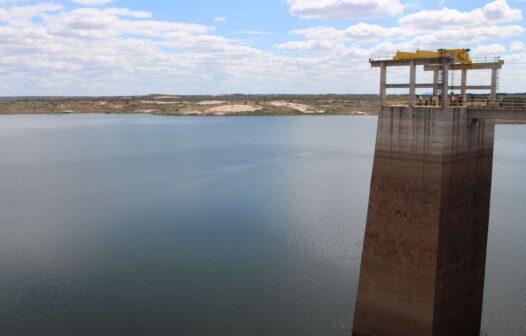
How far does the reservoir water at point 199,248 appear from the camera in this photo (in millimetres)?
25125

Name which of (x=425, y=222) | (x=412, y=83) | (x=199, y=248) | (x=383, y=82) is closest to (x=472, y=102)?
(x=412, y=83)

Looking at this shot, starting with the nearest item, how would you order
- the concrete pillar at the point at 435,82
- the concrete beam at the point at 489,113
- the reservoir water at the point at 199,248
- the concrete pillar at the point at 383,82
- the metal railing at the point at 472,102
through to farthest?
the concrete beam at the point at 489,113, the metal railing at the point at 472,102, the concrete pillar at the point at 435,82, the concrete pillar at the point at 383,82, the reservoir water at the point at 199,248

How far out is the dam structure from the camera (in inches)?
711

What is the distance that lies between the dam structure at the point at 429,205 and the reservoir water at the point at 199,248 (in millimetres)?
5194

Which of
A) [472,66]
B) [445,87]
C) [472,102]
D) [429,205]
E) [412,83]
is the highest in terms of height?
[472,66]

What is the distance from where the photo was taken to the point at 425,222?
722 inches

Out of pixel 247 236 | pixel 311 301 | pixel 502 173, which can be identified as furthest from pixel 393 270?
pixel 502 173

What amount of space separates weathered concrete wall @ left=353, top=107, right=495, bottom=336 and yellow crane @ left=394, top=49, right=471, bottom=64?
2350 millimetres

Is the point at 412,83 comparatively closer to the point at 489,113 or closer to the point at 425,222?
the point at 489,113

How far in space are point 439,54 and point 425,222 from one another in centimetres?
663

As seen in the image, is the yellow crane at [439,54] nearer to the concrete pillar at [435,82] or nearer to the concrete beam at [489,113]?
the concrete pillar at [435,82]

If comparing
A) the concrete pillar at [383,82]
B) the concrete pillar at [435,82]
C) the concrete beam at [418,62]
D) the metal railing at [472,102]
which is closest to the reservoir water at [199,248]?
the metal railing at [472,102]

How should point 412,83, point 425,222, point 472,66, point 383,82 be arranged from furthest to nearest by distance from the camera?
1. point 472,66
2. point 383,82
3. point 412,83
4. point 425,222

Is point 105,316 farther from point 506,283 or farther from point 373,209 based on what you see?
point 506,283
